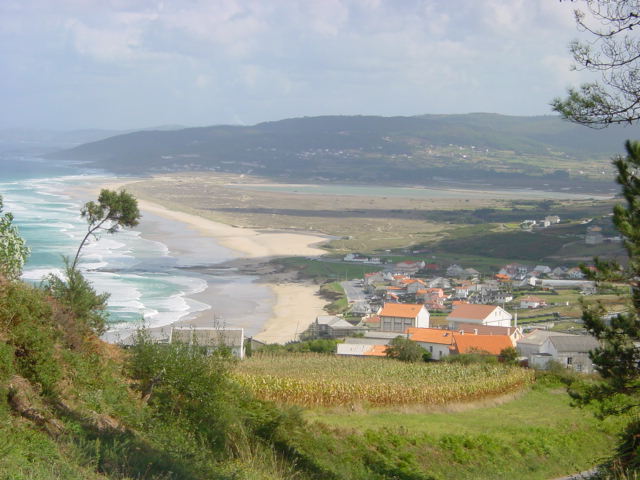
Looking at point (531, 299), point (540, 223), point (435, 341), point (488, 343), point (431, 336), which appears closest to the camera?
point (488, 343)

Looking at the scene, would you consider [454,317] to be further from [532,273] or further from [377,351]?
[532,273]

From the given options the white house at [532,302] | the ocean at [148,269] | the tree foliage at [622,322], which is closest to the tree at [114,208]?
the ocean at [148,269]

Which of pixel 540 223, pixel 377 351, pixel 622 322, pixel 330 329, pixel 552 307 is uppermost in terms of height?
pixel 622 322

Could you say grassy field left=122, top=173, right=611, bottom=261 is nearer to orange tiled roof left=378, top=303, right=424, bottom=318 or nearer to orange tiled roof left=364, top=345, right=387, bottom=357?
orange tiled roof left=378, top=303, right=424, bottom=318

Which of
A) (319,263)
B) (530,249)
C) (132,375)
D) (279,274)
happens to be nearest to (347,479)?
(132,375)

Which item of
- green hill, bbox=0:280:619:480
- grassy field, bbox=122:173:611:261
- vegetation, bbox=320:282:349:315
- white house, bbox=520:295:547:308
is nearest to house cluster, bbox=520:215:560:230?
grassy field, bbox=122:173:611:261

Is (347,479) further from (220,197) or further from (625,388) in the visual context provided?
(220,197)

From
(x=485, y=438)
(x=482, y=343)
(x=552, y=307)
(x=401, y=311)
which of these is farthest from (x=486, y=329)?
(x=485, y=438)

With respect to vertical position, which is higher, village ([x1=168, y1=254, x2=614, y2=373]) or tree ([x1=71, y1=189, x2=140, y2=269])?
tree ([x1=71, y1=189, x2=140, y2=269])
